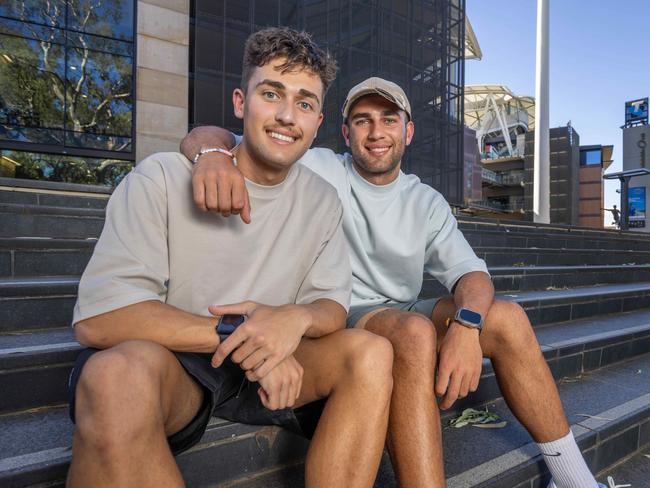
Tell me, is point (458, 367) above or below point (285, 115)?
below

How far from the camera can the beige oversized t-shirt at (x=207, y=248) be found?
46.2 inches

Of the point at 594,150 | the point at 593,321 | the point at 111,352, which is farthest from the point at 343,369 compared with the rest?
the point at 594,150

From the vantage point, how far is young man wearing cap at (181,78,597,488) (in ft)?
4.48

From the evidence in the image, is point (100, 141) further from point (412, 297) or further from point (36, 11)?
point (412, 297)

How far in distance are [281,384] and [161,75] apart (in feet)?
30.7

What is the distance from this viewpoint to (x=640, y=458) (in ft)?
7.32

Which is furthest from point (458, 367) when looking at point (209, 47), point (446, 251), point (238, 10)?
point (238, 10)

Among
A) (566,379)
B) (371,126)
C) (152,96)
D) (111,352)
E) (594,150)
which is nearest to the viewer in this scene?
(111,352)

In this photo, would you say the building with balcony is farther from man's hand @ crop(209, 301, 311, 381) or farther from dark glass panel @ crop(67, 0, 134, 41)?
man's hand @ crop(209, 301, 311, 381)

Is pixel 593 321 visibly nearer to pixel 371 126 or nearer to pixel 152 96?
pixel 371 126

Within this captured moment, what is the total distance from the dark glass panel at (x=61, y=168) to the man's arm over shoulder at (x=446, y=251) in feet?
27.2

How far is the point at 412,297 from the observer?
2.14 m

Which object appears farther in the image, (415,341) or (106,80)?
(106,80)

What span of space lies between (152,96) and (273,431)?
352 inches
